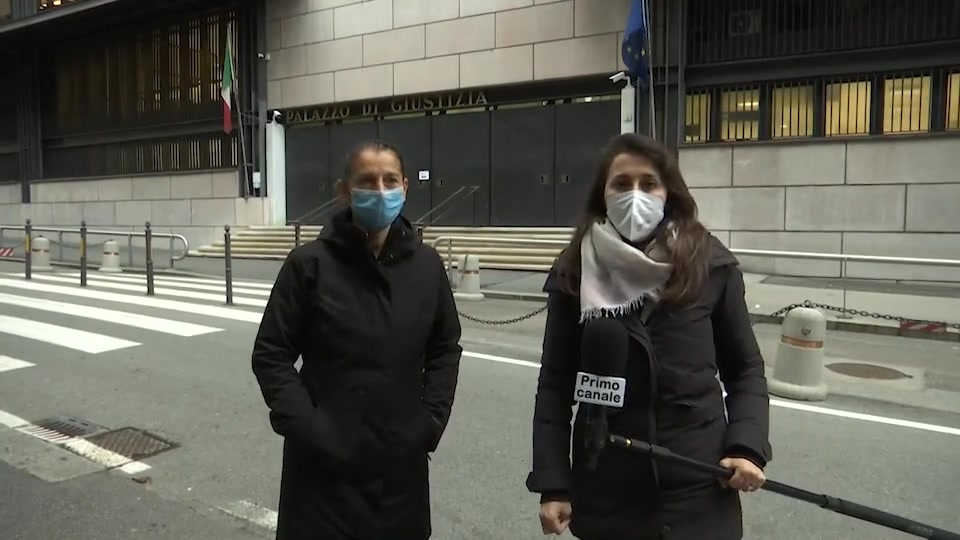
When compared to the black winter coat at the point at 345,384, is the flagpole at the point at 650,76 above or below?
A: above

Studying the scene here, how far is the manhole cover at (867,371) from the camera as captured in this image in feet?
24.7

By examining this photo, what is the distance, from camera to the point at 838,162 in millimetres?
15172

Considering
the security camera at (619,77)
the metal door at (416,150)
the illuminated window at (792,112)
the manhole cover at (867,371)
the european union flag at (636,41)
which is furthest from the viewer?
the metal door at (416,150)

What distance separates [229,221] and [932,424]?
21649mm

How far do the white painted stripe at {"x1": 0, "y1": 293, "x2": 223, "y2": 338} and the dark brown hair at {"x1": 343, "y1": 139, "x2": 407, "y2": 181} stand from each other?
24.4ft

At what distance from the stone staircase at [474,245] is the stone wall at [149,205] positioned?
0.81m

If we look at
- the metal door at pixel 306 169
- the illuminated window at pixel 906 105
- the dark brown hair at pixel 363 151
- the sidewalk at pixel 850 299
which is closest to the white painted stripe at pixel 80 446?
the dark brown hair at pixel 363 151

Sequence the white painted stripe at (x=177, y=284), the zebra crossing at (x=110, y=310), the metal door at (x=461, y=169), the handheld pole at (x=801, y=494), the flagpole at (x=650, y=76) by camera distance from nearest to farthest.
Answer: the handheld pole at (x=801, y=494) < the zebra crossing at (x=110, y=310) < the white painted stripe at (x=177, y=284) < the flagpole at (x=650, y=76) < the metal door at (x=461, y=169)

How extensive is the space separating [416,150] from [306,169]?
406 cm

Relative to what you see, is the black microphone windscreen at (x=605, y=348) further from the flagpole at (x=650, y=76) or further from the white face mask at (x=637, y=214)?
the flagpole at (x=650, y=76)

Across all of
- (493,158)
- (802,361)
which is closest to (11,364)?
(802,361)

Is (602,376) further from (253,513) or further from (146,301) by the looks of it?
(146,301)

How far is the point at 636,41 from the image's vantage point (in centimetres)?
1620

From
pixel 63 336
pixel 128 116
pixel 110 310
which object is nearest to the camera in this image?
pixel 63 336
